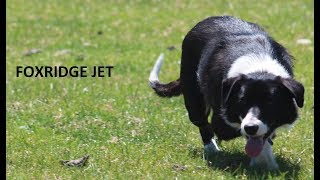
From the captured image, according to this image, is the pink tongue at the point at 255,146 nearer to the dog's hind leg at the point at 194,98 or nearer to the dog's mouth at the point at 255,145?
the dog's mouth at the point at 255,145

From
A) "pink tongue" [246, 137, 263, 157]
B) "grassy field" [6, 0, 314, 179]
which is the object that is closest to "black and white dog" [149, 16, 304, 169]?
"pink tongue" [246, 137, 263, 157]

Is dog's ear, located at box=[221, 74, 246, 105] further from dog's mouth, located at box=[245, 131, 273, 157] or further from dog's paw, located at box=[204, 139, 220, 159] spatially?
dog's paw, located at box=[204, 139, 220, 159]

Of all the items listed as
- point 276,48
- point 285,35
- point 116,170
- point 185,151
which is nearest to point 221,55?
point 276,48

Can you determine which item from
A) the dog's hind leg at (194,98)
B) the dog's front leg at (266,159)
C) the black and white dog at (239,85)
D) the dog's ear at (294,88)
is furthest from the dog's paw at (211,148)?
the dog's ear at (294,88)

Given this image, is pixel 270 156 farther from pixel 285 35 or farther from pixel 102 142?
pixel 285 35

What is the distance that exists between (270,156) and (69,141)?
196 centimetres

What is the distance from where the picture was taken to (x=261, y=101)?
246 inches

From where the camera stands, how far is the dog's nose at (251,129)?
6.08 meters

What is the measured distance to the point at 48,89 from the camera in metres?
9.79

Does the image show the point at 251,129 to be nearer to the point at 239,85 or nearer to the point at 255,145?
the point at 255,145

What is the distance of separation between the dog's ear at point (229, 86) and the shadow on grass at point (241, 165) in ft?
1.90

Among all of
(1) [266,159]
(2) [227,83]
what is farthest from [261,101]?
(1) [266,159]

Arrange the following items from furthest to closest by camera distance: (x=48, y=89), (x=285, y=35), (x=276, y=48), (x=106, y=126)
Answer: (x=285, y=35)
(x=48, y=89)
(x=106, y=126)
(x=276, y=48)

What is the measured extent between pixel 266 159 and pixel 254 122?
2.21 feet
